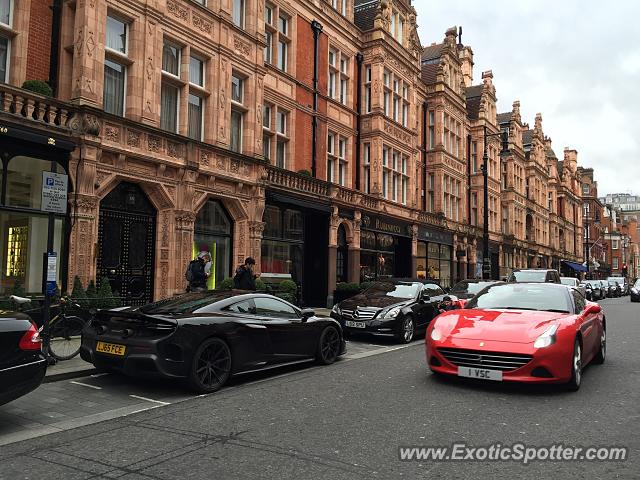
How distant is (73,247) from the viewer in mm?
11445

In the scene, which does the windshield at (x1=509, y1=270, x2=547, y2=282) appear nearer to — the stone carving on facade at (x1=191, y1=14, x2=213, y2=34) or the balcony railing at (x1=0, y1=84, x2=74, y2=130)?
the stone carving on facade at (x1=191, y1=14, x2=213, y2=34)

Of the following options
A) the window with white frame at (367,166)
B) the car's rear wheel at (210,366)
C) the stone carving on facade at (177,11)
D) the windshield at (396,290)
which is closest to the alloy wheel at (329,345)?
the car's rear wheel at (210,366)

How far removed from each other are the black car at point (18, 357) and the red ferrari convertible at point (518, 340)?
4718 mm

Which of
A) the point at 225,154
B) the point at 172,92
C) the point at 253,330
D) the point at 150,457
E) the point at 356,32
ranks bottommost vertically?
the point at 150,457

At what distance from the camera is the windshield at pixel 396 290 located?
1284 centimetres

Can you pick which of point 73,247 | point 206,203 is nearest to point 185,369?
point 73,247

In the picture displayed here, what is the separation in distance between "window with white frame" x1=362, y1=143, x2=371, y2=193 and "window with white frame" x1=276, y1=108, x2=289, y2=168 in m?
5.42

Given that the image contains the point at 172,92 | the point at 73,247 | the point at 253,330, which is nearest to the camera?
the point at 253,330

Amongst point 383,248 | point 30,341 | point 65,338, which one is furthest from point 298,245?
point 30,341

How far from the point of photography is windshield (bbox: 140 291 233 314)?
7104 millimetres

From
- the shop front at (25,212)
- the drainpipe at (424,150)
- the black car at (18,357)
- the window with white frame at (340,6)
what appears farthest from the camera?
the drainpipe at (424,150)

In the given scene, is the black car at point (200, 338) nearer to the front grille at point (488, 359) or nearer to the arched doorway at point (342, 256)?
the front grille at point (488, 359)

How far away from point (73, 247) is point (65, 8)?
5792 mm

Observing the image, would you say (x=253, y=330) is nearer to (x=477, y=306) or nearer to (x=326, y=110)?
(x=477, y=306)
